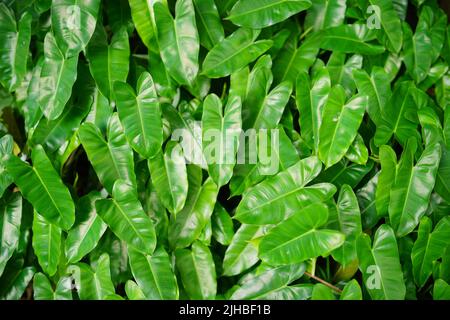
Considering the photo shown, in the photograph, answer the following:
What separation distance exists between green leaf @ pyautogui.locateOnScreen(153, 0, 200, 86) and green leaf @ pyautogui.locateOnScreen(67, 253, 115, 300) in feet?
1.92

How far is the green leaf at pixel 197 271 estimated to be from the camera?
147cm

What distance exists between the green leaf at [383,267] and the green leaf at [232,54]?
61 cm

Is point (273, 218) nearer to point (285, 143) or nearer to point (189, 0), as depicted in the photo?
point (285, 143)

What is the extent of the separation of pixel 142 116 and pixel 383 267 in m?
0.79

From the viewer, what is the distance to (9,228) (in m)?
1.54

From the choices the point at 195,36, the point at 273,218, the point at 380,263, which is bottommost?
the point at 380,263

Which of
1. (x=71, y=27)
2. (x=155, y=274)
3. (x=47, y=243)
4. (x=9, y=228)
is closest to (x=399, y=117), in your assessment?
(x=155, y=274)

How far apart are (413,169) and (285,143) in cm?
36

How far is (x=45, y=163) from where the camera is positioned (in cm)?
141

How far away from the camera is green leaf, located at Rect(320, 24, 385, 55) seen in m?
1.54

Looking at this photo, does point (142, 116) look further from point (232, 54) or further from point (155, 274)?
point (155, 274)

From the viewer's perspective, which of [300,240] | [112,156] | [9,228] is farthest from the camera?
[9,228]

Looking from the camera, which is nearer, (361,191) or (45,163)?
(45,163)

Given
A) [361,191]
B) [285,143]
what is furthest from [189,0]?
[361,191]
